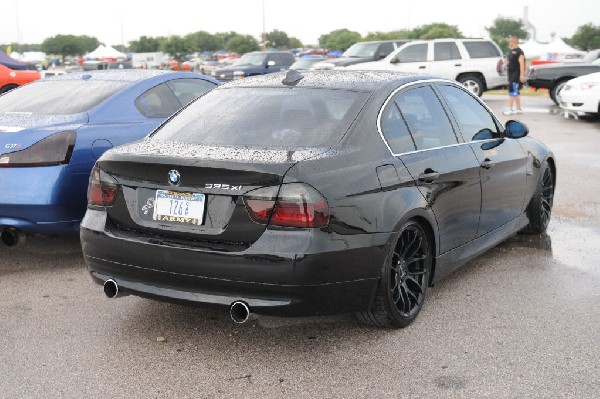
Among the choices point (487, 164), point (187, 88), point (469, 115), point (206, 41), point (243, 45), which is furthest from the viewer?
point (206, 41)

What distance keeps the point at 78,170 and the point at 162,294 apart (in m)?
1.99

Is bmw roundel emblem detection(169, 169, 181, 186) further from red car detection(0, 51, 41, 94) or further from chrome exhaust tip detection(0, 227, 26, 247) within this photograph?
red car detection(0, 51, 41, 94)

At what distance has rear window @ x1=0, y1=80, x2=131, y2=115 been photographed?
6332 mm

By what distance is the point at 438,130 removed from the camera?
16.6ft

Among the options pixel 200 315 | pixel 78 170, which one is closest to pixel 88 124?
pixel 78 170

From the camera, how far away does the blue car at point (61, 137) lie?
219 inches

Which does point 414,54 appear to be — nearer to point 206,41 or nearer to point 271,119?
point 271,119

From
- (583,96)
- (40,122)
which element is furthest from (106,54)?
(40,122)

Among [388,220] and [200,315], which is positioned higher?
[388,220]

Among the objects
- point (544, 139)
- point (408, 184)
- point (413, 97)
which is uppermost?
point (413, 97)

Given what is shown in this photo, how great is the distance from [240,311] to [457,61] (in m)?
20.1

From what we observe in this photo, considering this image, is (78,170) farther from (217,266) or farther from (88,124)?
(217,266)

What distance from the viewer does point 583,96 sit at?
16703mm

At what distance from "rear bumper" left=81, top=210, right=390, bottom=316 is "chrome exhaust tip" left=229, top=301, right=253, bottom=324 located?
0.03 metres
